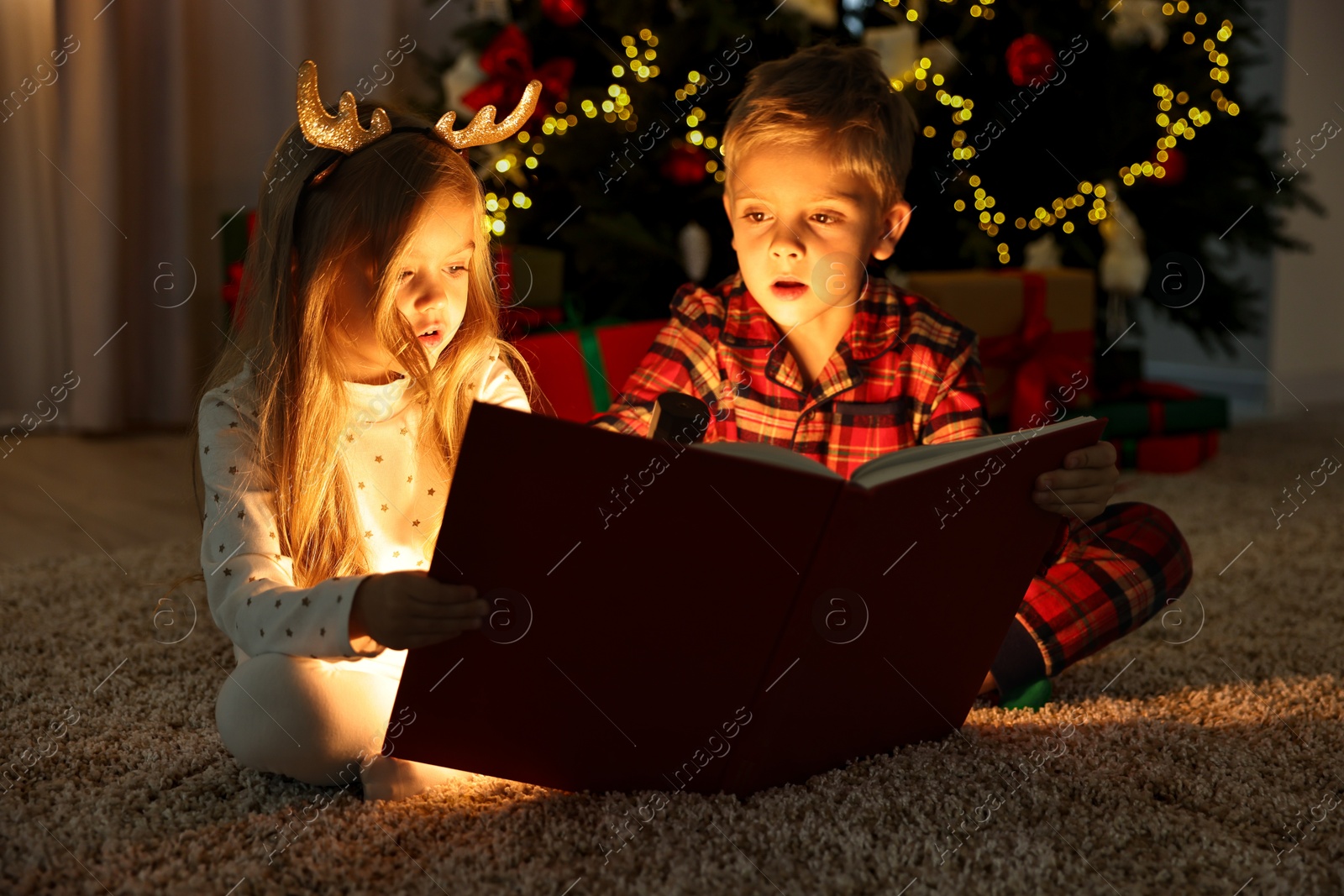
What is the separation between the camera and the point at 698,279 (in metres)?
1.77

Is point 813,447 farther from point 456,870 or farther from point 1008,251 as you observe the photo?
point 1008,251

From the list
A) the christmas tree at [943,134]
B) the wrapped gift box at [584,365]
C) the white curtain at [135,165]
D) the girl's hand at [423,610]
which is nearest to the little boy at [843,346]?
the wrapped gift box at [584,365]

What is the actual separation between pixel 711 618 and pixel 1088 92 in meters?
1.67

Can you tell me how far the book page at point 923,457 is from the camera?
646 millimetres

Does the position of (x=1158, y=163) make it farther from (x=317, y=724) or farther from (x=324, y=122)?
(x=317, y=724)

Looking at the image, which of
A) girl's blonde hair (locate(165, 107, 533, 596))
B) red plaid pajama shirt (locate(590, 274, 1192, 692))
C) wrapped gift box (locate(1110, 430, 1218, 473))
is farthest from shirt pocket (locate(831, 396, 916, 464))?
wrapped gift box (locate(1110, 430, 1218, 473))

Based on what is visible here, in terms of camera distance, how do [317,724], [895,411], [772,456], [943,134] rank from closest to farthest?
1. [772,456]
2. [317,724]
3. [895,411]
4. [943,134]

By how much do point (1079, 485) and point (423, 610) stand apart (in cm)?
44

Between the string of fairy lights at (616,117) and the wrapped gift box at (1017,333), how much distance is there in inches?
16.6

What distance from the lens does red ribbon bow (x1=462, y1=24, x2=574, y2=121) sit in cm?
178

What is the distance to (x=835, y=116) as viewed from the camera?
97 centimetres

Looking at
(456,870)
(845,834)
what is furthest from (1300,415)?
(456,870)

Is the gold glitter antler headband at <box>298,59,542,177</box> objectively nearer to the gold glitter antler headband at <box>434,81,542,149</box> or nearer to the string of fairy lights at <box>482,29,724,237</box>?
the gold glitter antler headband at <box>434,81,542,149</box>

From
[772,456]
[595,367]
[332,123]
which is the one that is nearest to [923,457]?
[772,456]
